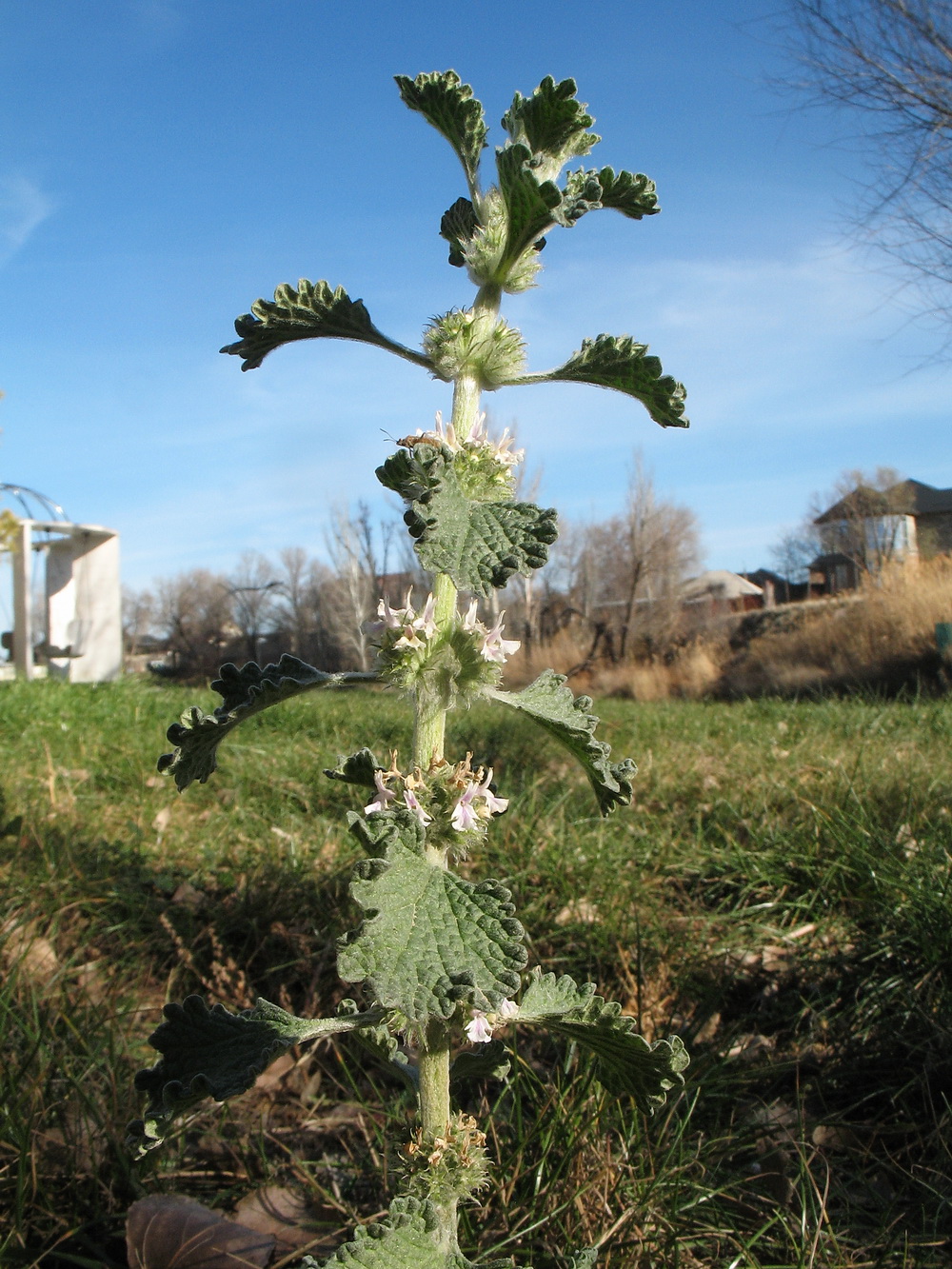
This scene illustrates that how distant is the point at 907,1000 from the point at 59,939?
2152 millimetres

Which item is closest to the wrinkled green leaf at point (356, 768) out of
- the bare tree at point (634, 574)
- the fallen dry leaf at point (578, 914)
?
the fallen dry leaf at point (578, 914)

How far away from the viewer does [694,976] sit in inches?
85.1

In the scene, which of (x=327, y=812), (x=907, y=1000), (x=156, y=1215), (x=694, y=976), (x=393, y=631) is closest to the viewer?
(x=393, y=631)

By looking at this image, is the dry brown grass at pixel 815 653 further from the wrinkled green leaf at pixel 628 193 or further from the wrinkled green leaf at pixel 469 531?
the wrinkled green leaf at pixel 469 531

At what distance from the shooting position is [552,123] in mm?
1095

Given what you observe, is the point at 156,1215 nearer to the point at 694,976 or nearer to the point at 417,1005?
the point at 417,1005

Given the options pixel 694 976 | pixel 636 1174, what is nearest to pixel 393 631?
pixel 636 1174

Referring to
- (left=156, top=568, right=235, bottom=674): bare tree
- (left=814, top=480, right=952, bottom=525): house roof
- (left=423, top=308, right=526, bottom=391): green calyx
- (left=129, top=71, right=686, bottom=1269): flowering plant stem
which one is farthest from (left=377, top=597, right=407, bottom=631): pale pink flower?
(left=814, top=480, right=952, bottom=525): house roof

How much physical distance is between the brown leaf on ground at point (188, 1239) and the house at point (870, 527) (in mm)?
29182

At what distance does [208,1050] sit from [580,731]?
23.7 inches

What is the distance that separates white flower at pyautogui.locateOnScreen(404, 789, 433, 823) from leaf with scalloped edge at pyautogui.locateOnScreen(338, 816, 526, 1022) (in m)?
0.05

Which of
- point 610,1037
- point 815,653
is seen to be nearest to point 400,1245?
point 610,1037

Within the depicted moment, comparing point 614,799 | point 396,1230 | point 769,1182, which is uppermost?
point 614,799

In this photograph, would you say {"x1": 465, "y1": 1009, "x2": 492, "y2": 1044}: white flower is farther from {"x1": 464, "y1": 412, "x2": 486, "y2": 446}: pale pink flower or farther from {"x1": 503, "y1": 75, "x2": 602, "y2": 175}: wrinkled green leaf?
{"x1": 503, "y1": 75, "x2": 602, "y2": 175}: wrinkled green leaf
